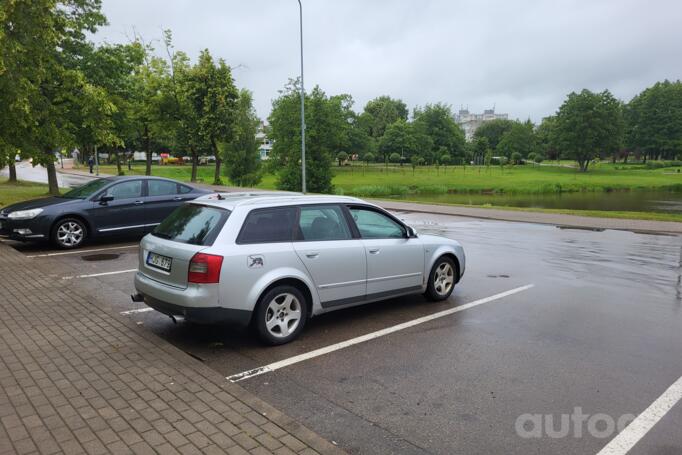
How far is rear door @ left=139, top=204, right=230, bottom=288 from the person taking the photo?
17.7 ft

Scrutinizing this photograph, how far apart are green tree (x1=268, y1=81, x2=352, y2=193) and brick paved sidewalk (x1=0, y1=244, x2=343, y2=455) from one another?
4065 centimetres

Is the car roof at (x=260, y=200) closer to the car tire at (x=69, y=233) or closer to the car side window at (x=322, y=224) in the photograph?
the car side window at (x=322, y=224)

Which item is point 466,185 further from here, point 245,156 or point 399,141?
point 399,141

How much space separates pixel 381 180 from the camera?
61.8m

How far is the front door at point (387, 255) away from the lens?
21.1 feet

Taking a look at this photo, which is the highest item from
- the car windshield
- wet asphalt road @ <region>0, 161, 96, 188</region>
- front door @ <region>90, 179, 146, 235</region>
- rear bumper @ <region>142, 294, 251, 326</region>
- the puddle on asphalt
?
the car windshield

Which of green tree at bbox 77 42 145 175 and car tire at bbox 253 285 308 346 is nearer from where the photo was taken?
car tire at bbox 253 285 308 346

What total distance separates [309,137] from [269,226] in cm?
4346

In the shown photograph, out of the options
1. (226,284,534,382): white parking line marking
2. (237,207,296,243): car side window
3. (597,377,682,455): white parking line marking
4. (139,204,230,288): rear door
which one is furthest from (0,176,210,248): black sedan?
(597,377,682,455): white parking line marking

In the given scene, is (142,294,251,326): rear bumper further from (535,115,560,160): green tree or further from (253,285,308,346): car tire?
(535,115,560,160): green tree

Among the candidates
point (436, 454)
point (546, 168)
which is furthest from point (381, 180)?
point (436, 454)

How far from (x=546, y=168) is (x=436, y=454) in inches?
3659

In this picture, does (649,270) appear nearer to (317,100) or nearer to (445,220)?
(445,220)

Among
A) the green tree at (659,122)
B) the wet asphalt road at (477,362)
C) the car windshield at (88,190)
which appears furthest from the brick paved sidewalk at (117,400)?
the green tree at (659,122)
